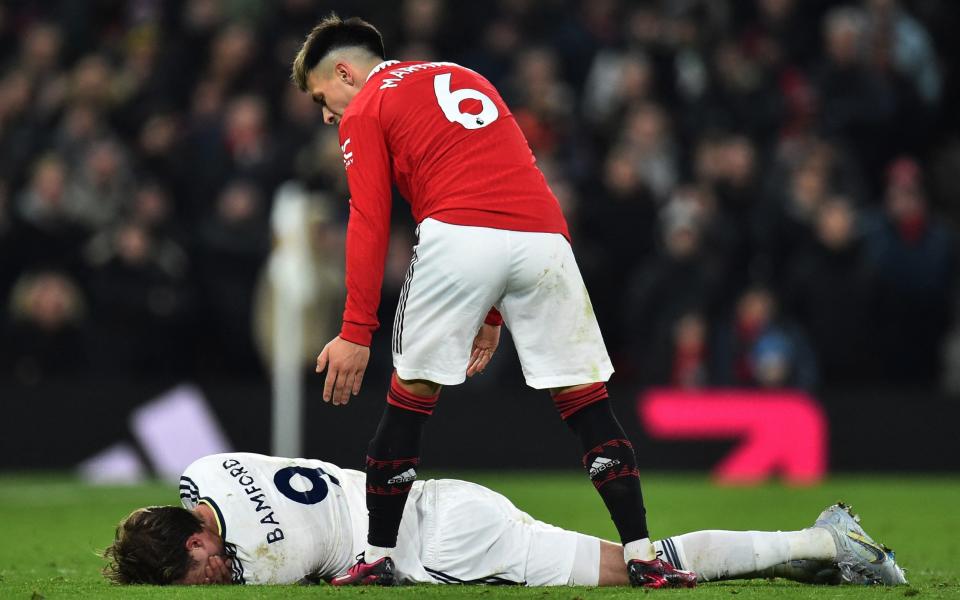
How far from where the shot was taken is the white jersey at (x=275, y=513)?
219 inches

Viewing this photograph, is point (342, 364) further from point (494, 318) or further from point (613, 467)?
point (613, 467)

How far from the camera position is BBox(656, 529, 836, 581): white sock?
5582 millimetres

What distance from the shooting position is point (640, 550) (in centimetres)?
541

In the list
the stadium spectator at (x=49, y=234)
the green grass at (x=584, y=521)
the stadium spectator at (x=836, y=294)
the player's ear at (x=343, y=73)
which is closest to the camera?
the green grass at (x=584, y=521)

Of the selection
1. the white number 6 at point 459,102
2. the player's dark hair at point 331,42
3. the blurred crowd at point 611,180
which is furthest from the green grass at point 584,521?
the player's dark hair at point 331,42

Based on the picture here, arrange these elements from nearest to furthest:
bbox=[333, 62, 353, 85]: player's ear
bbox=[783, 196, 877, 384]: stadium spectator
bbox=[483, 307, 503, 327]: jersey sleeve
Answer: bbox=[333, 62, 353, 85]: player's ear < bbox=[483, 307, 503, 327]: jersey sleeve < bbox=[783, 196, 877, 384]: stadium spectator

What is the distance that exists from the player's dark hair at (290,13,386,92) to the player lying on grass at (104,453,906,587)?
1526 mm

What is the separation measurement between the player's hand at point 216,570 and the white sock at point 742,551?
60.3 inches

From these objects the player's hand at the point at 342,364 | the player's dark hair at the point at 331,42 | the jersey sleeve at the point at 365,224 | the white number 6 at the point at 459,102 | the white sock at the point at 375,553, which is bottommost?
the white sock at the point at 375,553

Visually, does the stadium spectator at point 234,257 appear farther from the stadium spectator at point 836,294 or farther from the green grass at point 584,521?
the stadium spectator at point 836,294

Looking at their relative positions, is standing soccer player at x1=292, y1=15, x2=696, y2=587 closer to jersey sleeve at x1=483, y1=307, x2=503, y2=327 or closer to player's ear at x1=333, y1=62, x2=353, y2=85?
player's ear at x1=333, y1=62, x2=353, y2=85

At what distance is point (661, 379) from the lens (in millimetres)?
12438

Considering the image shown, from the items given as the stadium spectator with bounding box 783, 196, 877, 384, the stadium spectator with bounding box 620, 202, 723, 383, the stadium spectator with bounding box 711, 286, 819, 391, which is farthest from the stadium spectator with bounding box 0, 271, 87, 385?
the stadium spectator with bounding box 783, 196, 877, 384

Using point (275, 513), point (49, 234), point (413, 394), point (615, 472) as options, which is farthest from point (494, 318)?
point (49, 234)
